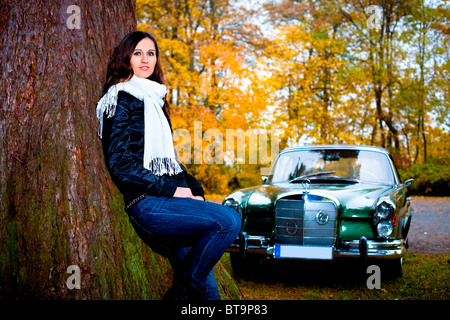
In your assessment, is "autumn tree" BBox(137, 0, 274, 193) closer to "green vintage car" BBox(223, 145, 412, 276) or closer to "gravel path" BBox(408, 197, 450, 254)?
"gravel path" BBox(408, 197, 450, 254)

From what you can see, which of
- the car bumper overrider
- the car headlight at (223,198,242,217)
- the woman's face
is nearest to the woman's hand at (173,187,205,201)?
the woman's face

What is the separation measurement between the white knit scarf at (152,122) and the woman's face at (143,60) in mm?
85

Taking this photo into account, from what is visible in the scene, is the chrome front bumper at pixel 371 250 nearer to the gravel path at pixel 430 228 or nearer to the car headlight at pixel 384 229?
the car headlight at pixel 384 229

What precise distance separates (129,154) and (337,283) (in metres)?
3.85

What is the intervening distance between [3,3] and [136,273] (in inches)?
A: 80.8

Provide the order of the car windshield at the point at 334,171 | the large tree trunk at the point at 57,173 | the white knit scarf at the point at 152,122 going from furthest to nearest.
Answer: the car windshield at the point at 334,171
the large tree trunk at the point at 57,173
the white knit scarf at the point at 152,122

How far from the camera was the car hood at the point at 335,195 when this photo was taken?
4.88m

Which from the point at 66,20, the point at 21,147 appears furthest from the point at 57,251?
the point at 66,20

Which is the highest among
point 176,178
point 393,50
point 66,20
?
point 393,50

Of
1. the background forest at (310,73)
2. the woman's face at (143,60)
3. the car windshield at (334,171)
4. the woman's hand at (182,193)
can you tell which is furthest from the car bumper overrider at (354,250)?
the background forest at (310,73)

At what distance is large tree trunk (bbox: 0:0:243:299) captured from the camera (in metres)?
2.71
